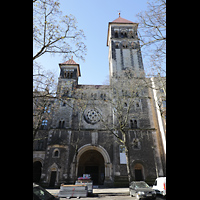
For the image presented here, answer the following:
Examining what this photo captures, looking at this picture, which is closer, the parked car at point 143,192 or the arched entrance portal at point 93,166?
the parked car at point 143,192

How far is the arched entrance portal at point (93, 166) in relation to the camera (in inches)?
835

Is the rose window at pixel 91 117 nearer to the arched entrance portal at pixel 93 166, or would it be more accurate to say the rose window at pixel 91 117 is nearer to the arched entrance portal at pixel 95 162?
the arched entrance portal at pixel 95 162

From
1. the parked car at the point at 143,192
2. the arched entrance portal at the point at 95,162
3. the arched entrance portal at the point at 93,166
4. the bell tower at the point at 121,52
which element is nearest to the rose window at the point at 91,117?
the arched entrance portal at the point at 95,162

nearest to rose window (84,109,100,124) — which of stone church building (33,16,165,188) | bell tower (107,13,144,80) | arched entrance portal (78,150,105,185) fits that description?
stone church building (33,16,165,188)

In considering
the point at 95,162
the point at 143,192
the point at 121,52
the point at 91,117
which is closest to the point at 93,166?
the point at 95,162

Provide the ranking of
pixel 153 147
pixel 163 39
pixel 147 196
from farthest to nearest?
pixel 153 147 → pixel 147 196 → pixel 163 39

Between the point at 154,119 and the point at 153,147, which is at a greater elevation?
the point at 154,119

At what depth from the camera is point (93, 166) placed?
72.3 ft
